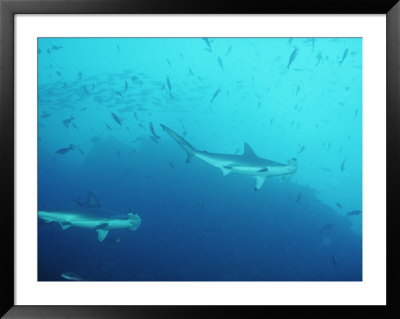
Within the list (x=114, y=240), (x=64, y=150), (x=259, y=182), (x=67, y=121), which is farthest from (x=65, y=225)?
(x=259, y=182)

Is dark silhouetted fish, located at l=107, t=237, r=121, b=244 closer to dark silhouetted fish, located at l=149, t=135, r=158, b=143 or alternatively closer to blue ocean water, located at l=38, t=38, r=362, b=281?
blue ocean water, located at l=38, t=38, r=362, b=281

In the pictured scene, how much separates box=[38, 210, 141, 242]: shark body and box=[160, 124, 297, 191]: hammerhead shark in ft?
1.65

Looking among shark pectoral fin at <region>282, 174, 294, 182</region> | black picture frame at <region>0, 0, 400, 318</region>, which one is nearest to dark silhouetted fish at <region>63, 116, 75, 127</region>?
black picture frame at <region>0, 0, 400, 318</region>

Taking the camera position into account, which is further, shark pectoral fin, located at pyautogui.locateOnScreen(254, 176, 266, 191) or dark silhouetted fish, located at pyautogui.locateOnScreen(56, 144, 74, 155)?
shark pectoral fin, located at pyautogui.locateOnScreen(254, 176, 266, 191)

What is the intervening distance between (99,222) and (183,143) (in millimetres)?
693

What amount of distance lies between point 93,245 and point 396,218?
1.59m

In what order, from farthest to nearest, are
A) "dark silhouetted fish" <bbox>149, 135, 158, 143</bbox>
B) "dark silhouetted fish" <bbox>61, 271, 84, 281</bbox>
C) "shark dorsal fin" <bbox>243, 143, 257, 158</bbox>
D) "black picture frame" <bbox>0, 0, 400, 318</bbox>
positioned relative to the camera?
"dark silhouetted fish" <bbox>149, 135, 158, 143</bbox> → "shark dorsal fin" <bbox>243, 143, 257, 158</bbox> → "dark silhouetted fish" <bbox>61, 271, 84, 281</bbox> → "black picture frame" <bbox>0, 0, 400, 318</bbox>

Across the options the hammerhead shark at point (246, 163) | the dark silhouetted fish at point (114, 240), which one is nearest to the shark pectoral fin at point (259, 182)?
the hammerhead shark at point (246, 163)

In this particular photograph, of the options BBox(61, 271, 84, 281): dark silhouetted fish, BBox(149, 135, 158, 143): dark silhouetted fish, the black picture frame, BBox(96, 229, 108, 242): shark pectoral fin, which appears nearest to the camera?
the black picture frame

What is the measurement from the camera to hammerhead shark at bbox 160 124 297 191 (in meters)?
2.03

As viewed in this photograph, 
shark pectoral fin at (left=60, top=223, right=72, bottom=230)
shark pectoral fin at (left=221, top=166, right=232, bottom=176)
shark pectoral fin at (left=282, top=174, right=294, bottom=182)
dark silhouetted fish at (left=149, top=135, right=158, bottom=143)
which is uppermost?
dark silhouetted fish at (left=149, top=135, right=158, bottom=143)

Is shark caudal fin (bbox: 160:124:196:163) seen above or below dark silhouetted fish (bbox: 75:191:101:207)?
above

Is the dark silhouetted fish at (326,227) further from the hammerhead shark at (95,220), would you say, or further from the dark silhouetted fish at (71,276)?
the dark silhouetted fish at (71,276)

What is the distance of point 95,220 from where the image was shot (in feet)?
6.35
